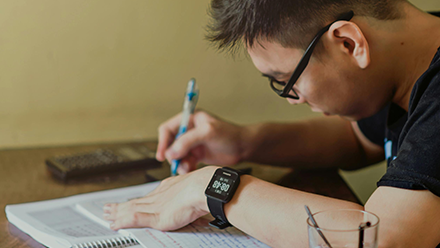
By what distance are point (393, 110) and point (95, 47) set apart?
3.54 feet

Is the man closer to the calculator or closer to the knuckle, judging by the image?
the knuckle

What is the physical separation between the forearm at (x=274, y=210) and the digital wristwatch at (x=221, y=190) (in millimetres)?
14

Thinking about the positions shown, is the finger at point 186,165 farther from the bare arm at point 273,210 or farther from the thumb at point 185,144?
the bare arm at point 273,210

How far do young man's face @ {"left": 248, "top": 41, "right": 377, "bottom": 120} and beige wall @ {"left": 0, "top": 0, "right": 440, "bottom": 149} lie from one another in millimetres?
547

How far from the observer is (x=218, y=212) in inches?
27.1

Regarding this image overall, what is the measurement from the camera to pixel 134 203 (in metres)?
0.81

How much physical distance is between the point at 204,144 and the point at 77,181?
0.36 meters

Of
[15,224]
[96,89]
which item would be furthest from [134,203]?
[96,89]

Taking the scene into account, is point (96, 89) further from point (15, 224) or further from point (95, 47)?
point (15, 224)

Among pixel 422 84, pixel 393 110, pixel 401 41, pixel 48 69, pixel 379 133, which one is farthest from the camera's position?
pixel 48 69

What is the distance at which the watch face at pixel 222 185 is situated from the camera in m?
0.67

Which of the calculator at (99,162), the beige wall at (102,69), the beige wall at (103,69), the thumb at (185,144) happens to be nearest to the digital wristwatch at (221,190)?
the thumb at (185,144)

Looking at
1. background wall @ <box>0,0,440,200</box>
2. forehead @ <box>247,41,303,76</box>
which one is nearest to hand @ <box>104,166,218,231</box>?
forehead @ <box>247,41,303,76</box>

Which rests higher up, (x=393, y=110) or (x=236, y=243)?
(x=393, y=110)
